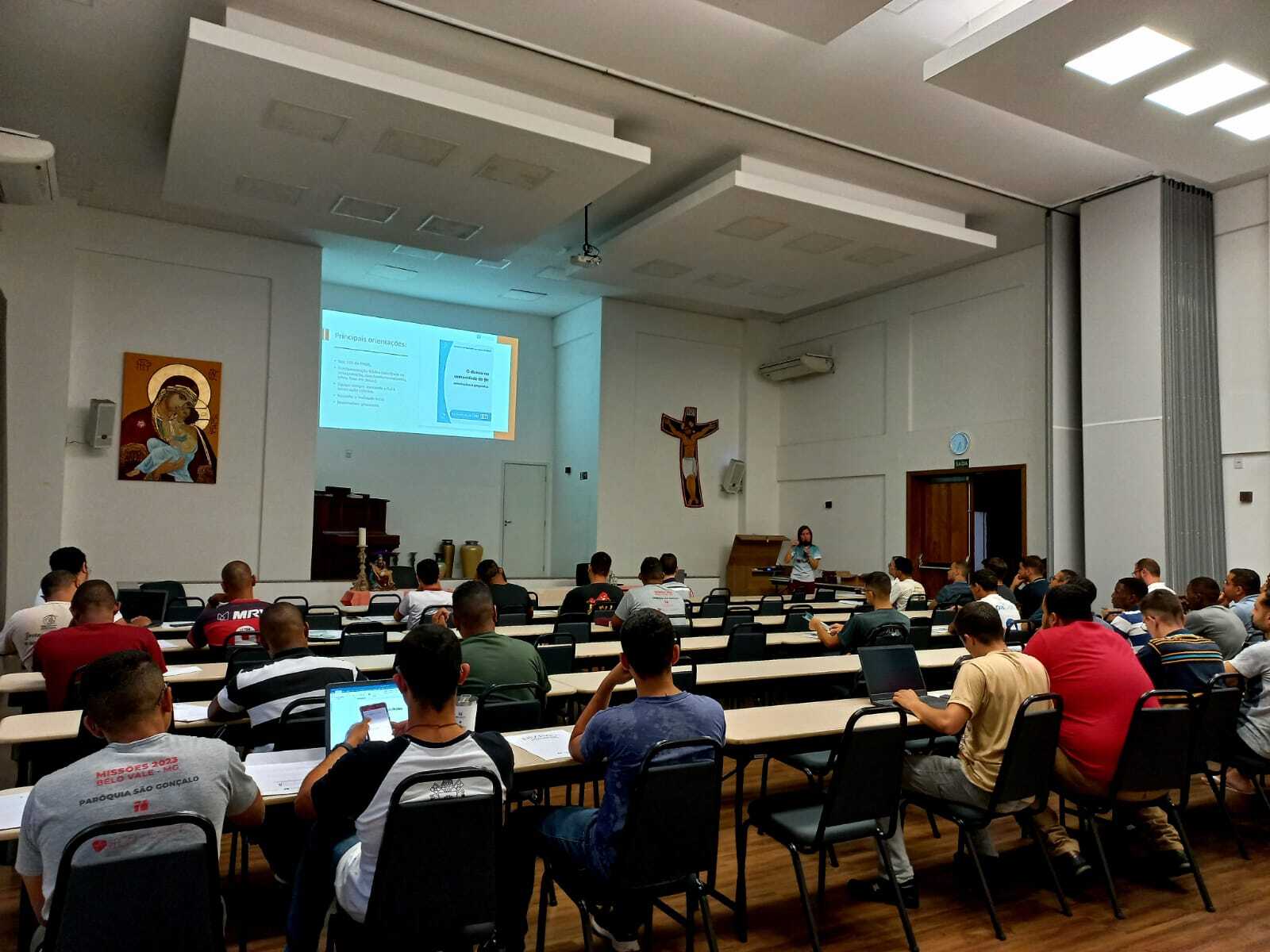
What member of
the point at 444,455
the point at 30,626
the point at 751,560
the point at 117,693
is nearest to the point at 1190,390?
the point at 751,560

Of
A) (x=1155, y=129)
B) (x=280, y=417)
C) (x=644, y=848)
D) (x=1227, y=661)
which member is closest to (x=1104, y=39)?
(x=1155, y=129)

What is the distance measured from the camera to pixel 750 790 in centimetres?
495

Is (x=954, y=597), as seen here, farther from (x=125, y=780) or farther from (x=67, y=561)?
(x=125, y=780)

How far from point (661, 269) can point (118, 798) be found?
9.46 meters

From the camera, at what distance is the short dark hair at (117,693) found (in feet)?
6.38

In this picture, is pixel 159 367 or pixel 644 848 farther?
pixel 159 367

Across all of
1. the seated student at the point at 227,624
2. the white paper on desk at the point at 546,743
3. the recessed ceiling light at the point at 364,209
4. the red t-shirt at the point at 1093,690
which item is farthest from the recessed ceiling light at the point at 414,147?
the red t-shirt at the point at 1093,690

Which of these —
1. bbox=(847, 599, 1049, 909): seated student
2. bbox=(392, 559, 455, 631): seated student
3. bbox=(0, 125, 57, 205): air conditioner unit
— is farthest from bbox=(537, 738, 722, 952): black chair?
bbox=(0, 125, 57, 205): air conditioner unit

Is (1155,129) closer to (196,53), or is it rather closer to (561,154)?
(561,154)

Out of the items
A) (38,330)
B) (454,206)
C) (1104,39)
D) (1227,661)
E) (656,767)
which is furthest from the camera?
(38,330)

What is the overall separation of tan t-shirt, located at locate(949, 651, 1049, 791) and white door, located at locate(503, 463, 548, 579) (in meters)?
11.3

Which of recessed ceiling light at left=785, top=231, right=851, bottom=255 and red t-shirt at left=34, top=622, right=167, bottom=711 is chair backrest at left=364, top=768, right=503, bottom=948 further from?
recessed ceiling light at left=785, top=231, right=851, bottom=255

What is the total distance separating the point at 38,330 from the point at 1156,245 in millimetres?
11612

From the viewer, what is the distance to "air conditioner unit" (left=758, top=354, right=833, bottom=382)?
1345 centimetres
